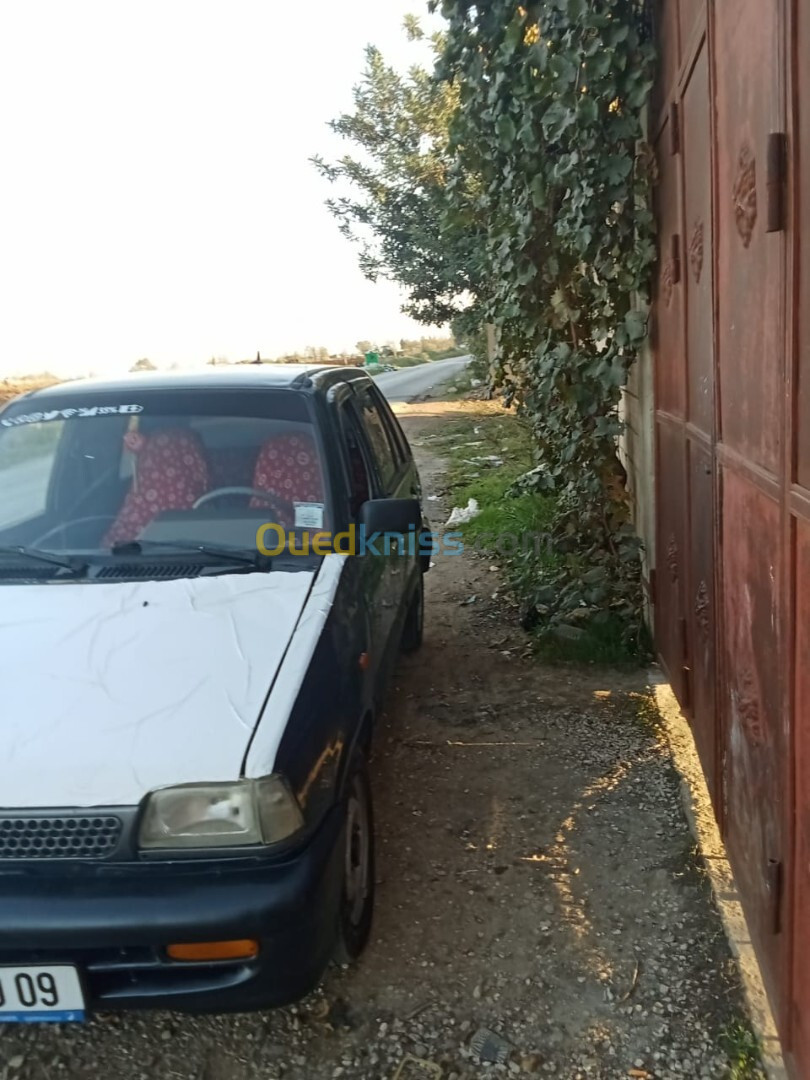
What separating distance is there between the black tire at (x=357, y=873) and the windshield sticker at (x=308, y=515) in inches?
33.6

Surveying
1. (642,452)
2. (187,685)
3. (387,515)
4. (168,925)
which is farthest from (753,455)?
(642,452)

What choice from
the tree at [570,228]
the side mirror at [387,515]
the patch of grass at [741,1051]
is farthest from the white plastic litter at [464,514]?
the patch of grass at [741,1051]

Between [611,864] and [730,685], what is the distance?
863 millimetres

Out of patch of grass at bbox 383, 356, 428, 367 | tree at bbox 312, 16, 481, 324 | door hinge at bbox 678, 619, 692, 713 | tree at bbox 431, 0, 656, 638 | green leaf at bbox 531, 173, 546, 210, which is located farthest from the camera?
patch of grass at bbox 383, 356, 428, 367

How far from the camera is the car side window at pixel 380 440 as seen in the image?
434 cm

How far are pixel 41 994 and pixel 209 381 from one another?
2.29 m

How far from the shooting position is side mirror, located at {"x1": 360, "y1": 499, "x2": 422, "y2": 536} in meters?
3.30

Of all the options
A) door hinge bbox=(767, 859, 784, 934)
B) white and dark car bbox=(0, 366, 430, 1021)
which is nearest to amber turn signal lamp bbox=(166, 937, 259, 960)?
white and dark car bbox=(0, 366, 430, 1021)

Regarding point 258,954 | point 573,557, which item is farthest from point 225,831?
point 573,557

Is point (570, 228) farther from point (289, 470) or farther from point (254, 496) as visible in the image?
point (254, 496)

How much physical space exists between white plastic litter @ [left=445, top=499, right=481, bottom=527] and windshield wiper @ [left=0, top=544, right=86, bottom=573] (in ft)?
19.6

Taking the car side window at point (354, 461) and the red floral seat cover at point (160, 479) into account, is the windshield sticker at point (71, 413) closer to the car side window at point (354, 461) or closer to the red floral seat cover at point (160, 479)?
the red floral seat cover at point (160, 479)

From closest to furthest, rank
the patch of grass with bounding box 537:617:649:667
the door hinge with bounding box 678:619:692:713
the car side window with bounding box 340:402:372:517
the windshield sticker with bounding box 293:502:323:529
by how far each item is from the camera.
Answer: the windshield sticker with bounding box 293:502:323:529 → the car side window with bounding box 340:402:372:517 → the door hinge with bounding box 678:619:692:713 → the patch of grass with bounding box 537:617:649:667

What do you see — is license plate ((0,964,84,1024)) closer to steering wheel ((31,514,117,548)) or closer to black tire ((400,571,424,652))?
steering wheel ((31,514,117,548))
